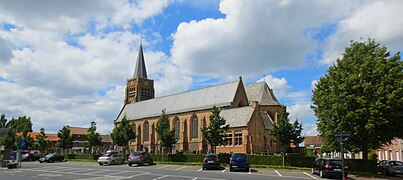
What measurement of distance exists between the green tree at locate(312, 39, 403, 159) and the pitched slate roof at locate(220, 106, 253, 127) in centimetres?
2319

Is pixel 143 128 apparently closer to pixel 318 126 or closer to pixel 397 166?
pixel 318 126

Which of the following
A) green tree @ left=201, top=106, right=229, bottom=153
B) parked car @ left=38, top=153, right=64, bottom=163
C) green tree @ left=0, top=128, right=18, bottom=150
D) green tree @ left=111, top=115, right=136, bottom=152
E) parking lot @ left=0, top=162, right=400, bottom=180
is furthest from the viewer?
green tree @ left=0, top=128, right=18, bottom=150

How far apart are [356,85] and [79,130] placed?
10906cm

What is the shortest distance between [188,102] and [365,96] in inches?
1902

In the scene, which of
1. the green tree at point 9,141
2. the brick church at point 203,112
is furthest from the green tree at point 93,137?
the green tree at point 9,141

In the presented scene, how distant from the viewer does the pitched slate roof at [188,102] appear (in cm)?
6694

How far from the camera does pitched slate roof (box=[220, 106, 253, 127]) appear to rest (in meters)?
55.5

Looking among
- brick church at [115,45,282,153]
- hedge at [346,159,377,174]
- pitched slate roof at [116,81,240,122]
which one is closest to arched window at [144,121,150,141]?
brick church at [115,45,282,153]

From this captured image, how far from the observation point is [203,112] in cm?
6738

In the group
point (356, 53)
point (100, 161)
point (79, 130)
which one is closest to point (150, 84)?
point (79, 130)

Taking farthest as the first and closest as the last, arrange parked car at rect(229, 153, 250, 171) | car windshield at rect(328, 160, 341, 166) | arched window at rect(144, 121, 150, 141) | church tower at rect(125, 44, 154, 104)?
1. church tower at rect(125, 44, 154, 104)
2. arched window at rect(144, 121, 150, 141)
3. parked car at rect(229, 153, 250, 171)
4. car windshield at rect(328, 160, 341, 166)

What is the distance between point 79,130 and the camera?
398 ft

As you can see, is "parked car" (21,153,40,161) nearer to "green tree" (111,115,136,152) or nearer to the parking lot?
"green tree" (111,115,136,152)

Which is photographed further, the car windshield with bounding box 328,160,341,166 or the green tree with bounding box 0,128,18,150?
the green tree with bounding box 0,128,18,150
